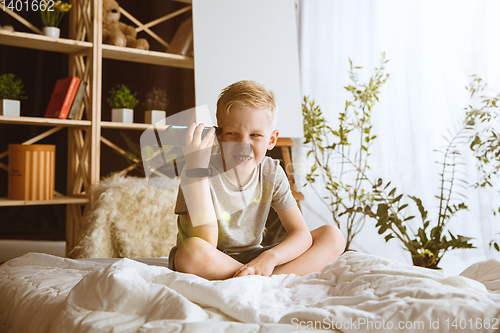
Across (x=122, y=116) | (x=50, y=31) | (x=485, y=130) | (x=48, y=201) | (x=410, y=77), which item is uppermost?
(x=50, y=31)

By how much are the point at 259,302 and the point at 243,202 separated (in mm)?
478

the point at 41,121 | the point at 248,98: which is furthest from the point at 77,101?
the point at 248,98

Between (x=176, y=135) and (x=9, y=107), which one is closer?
(x=176, y=135)

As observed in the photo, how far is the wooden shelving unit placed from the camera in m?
1.70

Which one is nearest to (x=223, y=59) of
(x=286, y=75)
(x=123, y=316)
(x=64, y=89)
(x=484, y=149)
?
(x=286, y=75)

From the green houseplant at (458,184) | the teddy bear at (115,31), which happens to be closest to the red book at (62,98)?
the teddy bear at (115,31)

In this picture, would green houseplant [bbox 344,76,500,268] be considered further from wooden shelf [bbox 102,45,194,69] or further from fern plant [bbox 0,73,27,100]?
fern plant [bbox 0,73,27,100]

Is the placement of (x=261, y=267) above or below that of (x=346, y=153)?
below

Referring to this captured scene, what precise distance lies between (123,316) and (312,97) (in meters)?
1.91

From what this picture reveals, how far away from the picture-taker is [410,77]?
1996 millimetres

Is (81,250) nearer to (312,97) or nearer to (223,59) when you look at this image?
(223,59)

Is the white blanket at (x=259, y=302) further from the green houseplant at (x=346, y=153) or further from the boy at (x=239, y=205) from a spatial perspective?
the green houseplant at (x=346, y=153)

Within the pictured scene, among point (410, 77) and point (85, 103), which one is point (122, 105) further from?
point (410, 77)

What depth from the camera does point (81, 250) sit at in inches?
59.1
